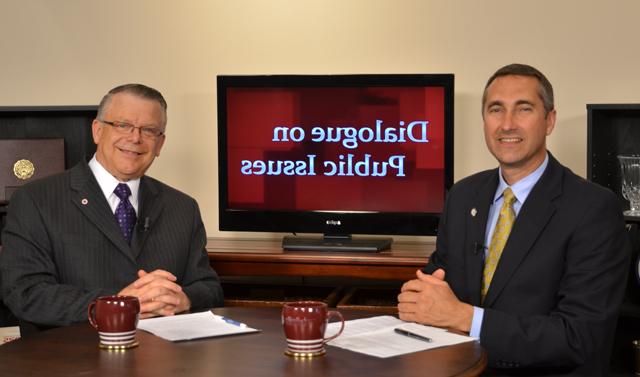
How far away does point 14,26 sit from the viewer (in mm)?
4625

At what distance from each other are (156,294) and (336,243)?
1.62m

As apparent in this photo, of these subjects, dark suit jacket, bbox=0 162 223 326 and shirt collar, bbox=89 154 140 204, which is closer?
dark suit jacket, bbox=0 162 223 326

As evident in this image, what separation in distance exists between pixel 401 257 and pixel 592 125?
0.94 m

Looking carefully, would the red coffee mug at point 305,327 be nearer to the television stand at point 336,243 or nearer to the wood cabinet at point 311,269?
the wood cabinet at point 311,269

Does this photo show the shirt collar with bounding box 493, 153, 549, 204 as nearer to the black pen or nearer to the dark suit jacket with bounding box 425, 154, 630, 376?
the dark suit jacket with bounding box 425, 154, 630, 376

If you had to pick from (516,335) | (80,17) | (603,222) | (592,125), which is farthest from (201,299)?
(80,17)

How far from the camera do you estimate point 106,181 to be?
3.09 meters

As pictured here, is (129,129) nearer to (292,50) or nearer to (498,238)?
(498,238)

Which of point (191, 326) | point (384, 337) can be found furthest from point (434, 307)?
point (191, 326)

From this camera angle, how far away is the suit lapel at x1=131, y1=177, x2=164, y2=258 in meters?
3.03

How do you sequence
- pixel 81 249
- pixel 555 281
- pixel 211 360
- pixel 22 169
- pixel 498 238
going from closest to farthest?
pixel 211 360, pixel 555 281, pixel 498 238, pixel 81 249, pixel 22 169

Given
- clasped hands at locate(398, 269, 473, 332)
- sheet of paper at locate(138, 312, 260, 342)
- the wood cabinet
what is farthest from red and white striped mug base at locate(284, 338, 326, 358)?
the wood cabinet

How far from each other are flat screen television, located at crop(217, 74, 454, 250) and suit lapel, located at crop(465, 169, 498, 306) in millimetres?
1140

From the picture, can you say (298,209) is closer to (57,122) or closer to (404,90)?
(404,90)
